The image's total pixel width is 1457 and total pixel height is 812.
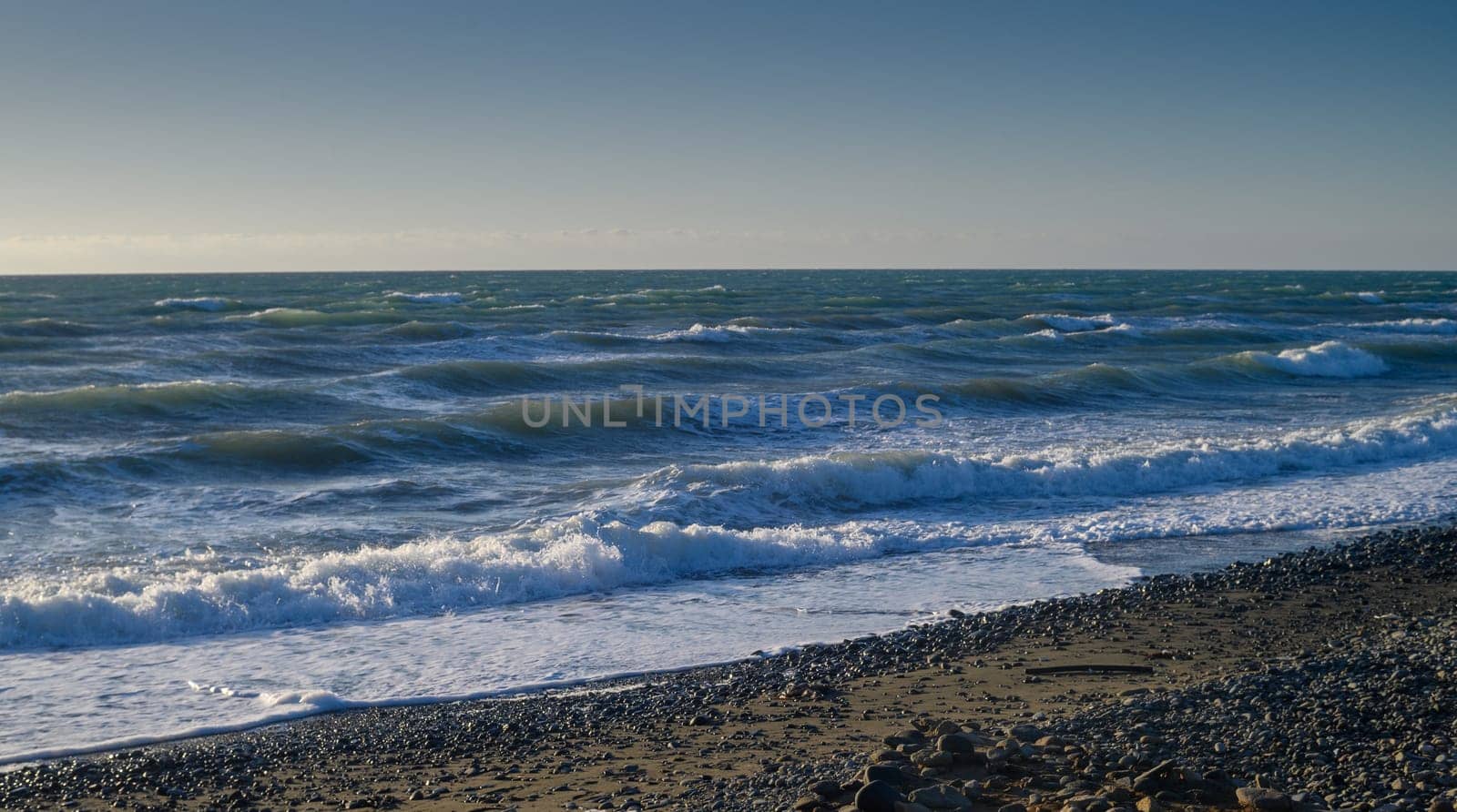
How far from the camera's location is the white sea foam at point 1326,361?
28.6 m

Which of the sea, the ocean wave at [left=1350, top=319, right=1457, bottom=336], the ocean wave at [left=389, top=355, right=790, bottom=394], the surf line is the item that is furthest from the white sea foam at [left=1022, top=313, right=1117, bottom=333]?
the surf line

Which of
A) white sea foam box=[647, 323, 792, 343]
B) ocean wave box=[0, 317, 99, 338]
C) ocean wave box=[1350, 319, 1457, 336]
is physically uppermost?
ocean wave box=[0, 317, 99, 338]

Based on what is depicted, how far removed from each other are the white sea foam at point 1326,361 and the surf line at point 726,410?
12.3 meters

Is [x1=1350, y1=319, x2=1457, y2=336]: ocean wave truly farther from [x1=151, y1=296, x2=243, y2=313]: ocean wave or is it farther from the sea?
[x1=151, y1=296, x2=243, y2=313]: ocean wave

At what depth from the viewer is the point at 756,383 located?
2534cm

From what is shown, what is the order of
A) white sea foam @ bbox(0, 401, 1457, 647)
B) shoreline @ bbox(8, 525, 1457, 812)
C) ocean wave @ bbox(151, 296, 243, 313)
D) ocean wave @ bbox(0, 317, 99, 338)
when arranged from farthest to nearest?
ocean wave @ bbox(151, 296, 243, 313) → ocean wave @ bbox(0, 317, 99, 338) → white sea foam @ bbox(0, 401, 1457, 647) → shoreline @ bbox(8, 525, 1457, 812)

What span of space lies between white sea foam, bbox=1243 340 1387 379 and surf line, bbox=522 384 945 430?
12.3m

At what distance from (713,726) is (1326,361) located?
2816 centimetres

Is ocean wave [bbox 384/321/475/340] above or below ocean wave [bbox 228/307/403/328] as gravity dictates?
below

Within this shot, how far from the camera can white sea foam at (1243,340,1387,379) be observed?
2856cm

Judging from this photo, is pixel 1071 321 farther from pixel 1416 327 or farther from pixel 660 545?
pixel 660 545

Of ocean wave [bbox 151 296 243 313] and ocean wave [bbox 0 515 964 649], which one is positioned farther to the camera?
ocean wave [bbox 151 296 243 313]

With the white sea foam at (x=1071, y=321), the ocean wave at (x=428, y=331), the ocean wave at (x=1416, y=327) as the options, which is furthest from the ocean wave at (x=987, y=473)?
the ocean wave at (x=1416, y=327)

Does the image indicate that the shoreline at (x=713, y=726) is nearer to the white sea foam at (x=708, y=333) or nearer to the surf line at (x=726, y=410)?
the surf line at (x=726, y=410)
